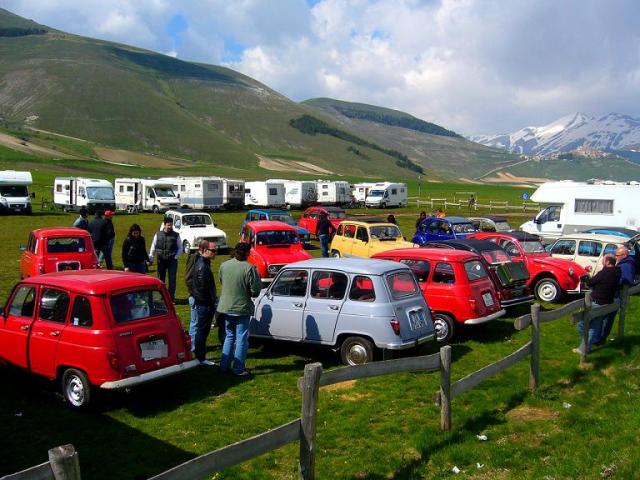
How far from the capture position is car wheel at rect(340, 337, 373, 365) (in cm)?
950

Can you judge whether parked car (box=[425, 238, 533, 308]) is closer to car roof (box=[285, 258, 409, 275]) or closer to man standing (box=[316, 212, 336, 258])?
car roof (box=[285, 258, 409, 275])

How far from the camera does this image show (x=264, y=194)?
51.7m

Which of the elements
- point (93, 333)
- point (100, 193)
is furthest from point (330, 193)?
point (93, 333)

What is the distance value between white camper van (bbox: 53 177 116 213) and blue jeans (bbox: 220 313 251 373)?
3518 cm

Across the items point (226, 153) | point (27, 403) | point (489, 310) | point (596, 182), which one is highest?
point (226, 153)

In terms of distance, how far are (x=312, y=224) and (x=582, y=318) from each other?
77.2 feet

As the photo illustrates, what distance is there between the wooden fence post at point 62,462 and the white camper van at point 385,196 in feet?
182

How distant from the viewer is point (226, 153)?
15950 cm

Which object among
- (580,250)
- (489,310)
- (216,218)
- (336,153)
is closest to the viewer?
(489,310)

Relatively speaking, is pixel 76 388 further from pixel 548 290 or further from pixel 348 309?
pixel 548 290

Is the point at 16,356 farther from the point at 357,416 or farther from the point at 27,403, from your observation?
the point at 357,416

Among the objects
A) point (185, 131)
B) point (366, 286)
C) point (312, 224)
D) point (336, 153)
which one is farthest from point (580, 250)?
point (336, 153)

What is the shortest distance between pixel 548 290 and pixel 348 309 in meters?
8.33

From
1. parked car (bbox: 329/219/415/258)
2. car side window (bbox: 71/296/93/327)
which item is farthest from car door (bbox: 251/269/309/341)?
parked car (bbox: 329/219/415/258)
